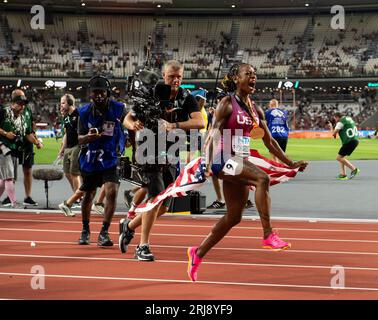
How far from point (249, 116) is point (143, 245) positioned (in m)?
1.86

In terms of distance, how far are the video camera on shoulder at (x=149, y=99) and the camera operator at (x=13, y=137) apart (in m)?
5.83

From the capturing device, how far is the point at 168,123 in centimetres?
732

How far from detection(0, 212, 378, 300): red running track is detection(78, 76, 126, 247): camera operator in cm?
50

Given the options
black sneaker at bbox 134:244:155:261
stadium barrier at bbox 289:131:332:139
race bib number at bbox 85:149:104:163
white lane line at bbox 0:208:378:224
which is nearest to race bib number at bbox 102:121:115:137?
race bib number at bbox 85:149:104:163

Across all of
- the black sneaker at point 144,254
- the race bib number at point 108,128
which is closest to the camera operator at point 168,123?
the black sneaker at point 144,254

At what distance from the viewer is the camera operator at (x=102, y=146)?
861 cm

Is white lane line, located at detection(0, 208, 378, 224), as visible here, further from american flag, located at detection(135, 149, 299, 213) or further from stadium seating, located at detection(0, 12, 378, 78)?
stadium seating, located at detection(0, 12, 378, 78)

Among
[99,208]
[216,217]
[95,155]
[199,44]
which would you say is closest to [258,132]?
[95,155]

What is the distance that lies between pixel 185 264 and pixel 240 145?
156 centimetres

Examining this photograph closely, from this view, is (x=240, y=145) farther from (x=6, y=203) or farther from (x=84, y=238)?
(x=6, y=203)

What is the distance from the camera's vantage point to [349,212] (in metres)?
12.5

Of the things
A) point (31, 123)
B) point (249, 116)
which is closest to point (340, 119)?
point (31, 123)

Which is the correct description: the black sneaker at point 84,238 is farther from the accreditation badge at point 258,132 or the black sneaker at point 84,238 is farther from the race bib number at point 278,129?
the race bib number at point 278,129

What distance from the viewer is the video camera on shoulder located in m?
7.45
